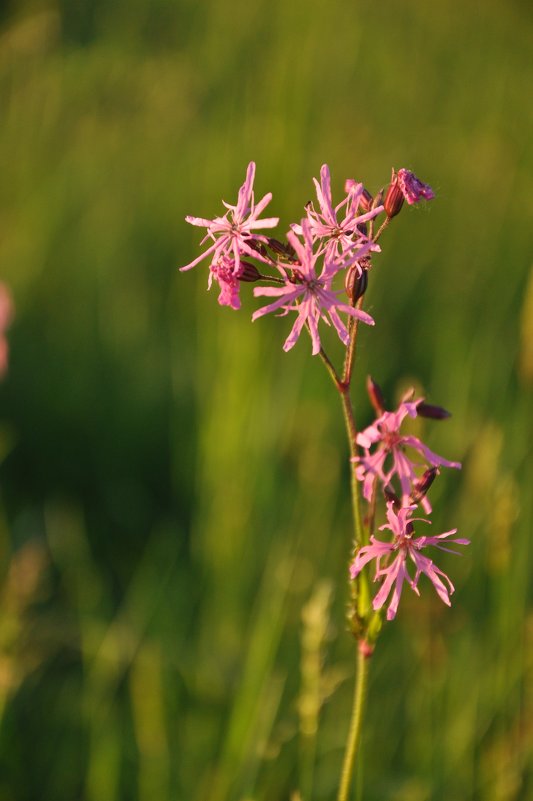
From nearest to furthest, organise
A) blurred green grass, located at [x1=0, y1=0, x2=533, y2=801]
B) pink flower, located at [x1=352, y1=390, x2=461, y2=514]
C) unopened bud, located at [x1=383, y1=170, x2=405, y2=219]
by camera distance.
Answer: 1. pink flower, located at [x1=352, y1=390, x2=461, y2=514]
2. unopened bud, located at [x1=383, y1=170, x2=405, y2=219]
3. blurred green grass, located at [x1=0, y1=0, x2=533, y2=801]

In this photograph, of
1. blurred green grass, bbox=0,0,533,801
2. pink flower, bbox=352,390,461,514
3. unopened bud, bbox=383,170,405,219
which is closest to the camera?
pink flower, bbox=352,390,461,514

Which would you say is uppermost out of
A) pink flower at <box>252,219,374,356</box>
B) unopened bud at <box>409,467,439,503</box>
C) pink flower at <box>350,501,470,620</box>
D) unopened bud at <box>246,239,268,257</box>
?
unopened bud at <box>246,239,268,257</box>

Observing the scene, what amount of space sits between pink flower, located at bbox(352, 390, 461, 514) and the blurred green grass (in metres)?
0.27

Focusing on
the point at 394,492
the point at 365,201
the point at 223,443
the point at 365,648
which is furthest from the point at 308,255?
the point at 223,443

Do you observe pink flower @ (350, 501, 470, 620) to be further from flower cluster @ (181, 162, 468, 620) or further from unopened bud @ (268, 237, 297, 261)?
unopened bud @ (268, 237, 297, 261)

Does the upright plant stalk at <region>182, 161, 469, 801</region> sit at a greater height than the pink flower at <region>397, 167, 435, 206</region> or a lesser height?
lesser

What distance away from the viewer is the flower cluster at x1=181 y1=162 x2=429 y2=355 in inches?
30.7

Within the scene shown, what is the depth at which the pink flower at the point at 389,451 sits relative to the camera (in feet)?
2.44

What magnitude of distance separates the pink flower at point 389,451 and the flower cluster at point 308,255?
9cm

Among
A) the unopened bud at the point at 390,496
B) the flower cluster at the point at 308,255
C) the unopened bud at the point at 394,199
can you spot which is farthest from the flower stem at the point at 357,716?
the unopened bud at the point at 394,199

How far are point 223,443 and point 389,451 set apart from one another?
1383mm

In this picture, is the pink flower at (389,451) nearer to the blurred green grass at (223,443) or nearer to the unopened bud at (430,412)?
the unopened bud at (430,412)

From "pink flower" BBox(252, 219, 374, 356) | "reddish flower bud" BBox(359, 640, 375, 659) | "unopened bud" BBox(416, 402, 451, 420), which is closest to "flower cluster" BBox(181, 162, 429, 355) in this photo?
"pink flower" BBox(252, 219, 374, 356)

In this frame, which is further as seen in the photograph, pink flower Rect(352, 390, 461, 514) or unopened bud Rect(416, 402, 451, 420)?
unopened bud Rect(416, 402, 451, 420)
